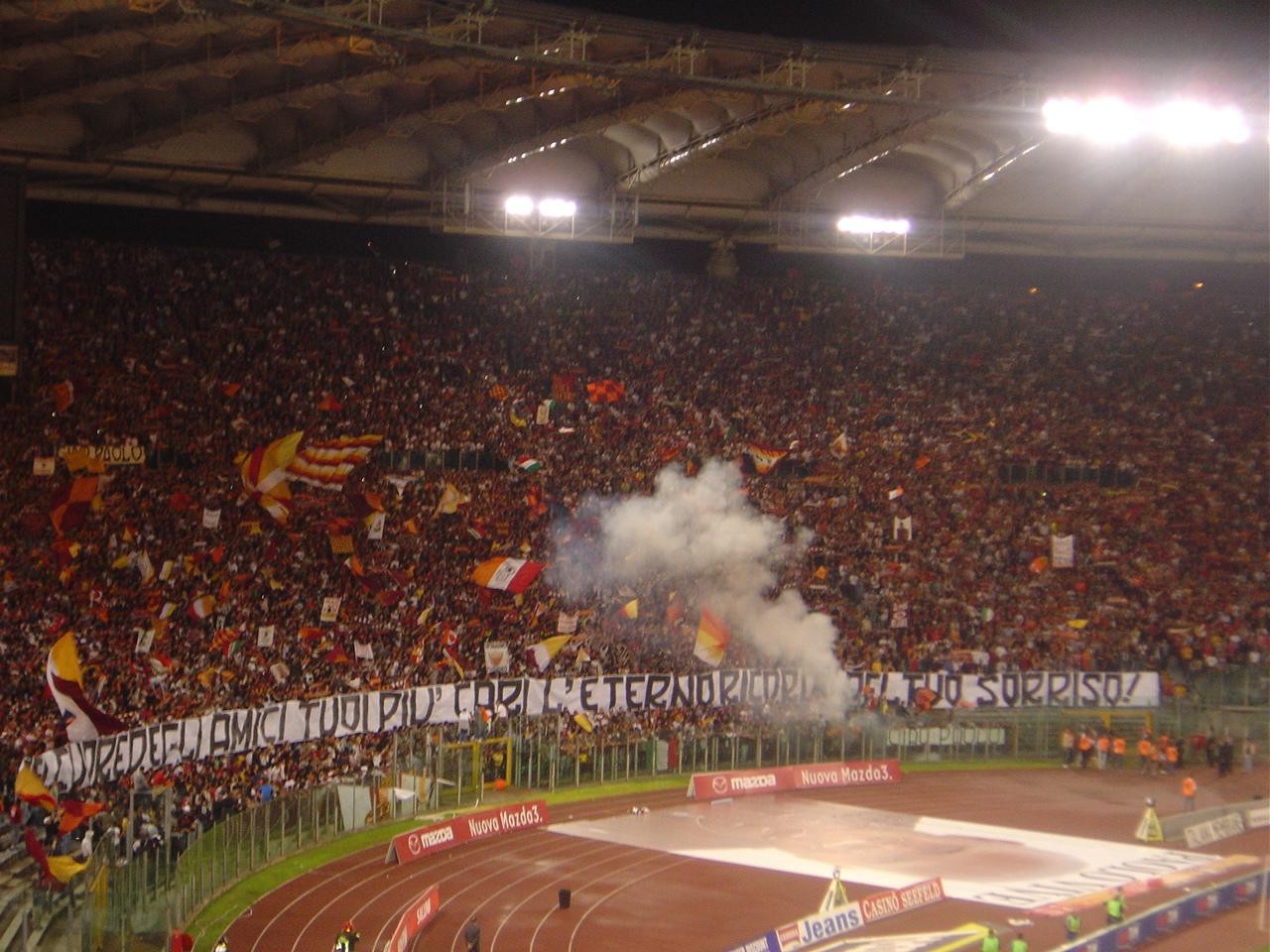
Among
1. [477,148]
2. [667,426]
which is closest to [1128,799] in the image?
[667,426]

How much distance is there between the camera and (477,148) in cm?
3359

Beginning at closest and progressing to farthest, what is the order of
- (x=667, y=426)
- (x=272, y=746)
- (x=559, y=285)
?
(x=272, y=746)
(x=667, y=426)
(x=559, y=285)

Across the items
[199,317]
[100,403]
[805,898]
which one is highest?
[199,317]

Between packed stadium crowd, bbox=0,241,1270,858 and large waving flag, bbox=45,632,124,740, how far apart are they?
73.9 inches

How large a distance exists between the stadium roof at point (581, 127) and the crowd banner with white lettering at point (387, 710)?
1046cm

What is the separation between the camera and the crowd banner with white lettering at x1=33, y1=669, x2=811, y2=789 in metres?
24.5

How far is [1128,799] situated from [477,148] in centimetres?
2036

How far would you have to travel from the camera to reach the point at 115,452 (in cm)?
3288

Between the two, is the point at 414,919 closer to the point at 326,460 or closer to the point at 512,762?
the point at 512,762

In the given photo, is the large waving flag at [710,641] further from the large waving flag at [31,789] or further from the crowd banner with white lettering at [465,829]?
the large waving flag at [31,789]

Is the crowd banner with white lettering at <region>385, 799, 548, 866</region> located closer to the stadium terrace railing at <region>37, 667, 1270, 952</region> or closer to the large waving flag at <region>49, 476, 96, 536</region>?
the stadium terrace railing at <region>37, 667, 1270, 952</region>

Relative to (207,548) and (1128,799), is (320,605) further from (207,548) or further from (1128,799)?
(1128,799)

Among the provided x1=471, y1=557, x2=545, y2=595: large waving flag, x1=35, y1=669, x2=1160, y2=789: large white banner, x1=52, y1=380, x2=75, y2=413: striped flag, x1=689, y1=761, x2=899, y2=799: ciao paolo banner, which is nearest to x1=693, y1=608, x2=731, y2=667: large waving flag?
x1=35, y1=669, x2=1160, y2=789: large white banner

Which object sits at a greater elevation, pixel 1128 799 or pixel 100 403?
pixel 100 403
